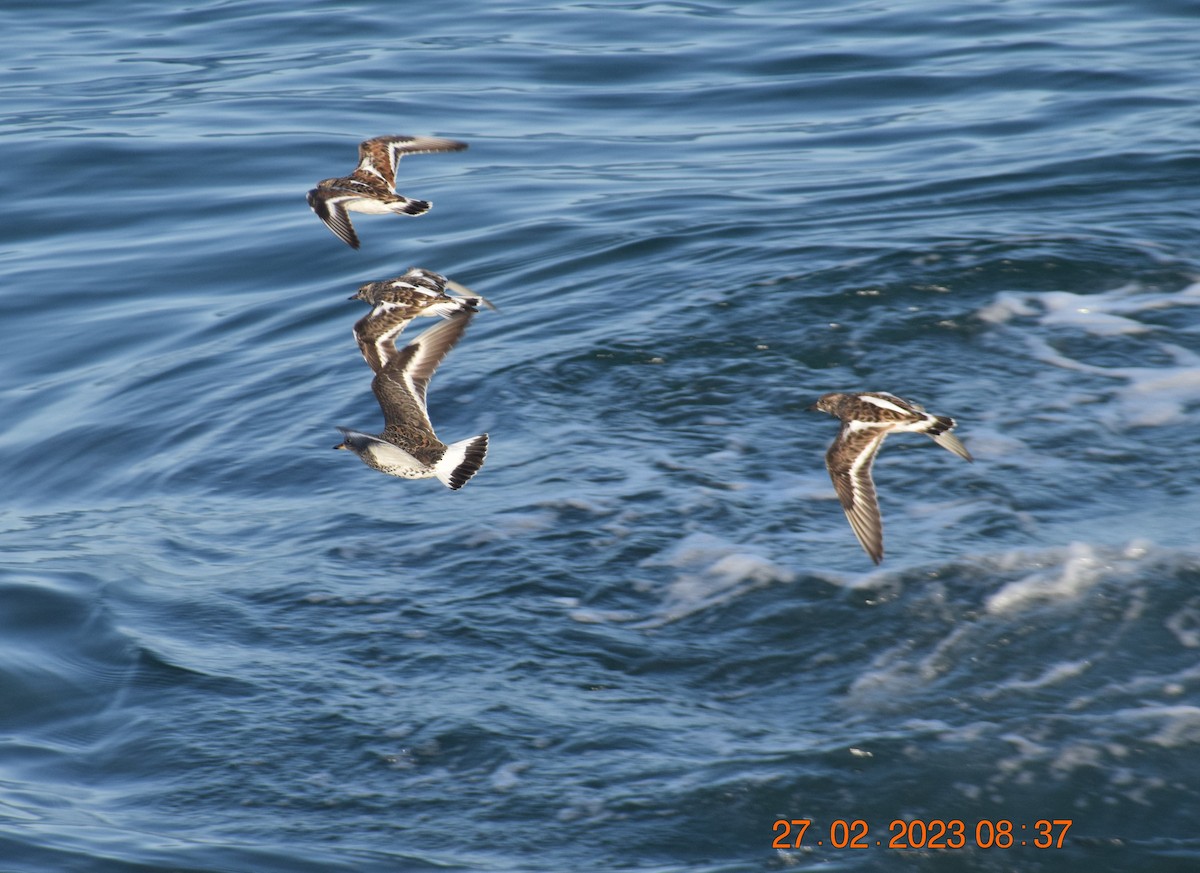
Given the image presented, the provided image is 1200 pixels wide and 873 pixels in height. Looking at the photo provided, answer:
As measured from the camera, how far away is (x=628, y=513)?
6.66 m

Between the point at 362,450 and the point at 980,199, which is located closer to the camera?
the point at 362,450

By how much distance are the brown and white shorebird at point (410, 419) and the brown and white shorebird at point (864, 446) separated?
131 centimetres

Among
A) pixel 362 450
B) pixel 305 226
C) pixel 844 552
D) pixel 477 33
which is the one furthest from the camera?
pixel 477 33

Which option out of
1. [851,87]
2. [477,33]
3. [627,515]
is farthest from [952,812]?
[477,33]

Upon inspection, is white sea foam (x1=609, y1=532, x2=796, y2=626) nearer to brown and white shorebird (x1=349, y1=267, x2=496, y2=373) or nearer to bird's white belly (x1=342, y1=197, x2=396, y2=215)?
brown and white shorebird (x1=349, y1=267, x2=496, y2=373)

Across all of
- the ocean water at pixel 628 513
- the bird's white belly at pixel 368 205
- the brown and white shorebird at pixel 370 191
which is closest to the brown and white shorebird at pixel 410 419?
the brown and white shorebird at pixel 370 191

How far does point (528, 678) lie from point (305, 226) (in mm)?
6720

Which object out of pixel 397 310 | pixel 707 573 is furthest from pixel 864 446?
pixel 397 310

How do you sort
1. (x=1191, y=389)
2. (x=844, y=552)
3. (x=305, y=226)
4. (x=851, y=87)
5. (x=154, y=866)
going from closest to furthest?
(x=154, y=866), (x=844, y=552), (x=1191, y=389), (x=305, y=226), (x=851, y=87)

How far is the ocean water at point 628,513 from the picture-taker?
4.91 m

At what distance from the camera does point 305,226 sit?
1152 cm

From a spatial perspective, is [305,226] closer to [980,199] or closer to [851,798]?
[980,199]

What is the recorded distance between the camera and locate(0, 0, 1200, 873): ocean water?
4910mm

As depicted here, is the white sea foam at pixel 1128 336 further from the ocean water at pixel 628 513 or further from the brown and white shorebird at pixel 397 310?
the brown and white shorebird at pixel 397 310
